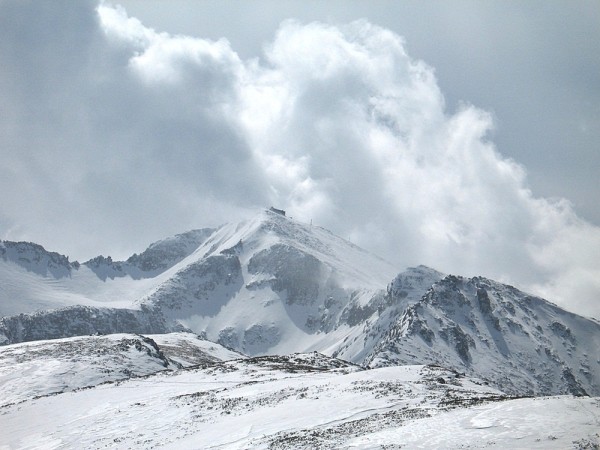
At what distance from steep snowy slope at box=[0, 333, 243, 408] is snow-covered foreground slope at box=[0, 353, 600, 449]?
42.5ft

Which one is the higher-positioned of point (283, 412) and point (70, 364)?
point (283, 412)

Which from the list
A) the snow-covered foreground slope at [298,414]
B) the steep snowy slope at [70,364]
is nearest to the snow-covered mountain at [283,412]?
the snow-covered foreground slope at [298,414]

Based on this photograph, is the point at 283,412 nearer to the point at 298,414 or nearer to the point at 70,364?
the point at 298,414

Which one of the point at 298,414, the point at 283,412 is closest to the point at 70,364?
the point at 283,412

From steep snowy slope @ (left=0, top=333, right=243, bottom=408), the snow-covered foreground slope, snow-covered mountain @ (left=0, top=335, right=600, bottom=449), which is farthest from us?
steep snowy slope @ (left=0, top=333, right=243, bottom=408)

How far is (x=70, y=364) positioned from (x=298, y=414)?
182ft

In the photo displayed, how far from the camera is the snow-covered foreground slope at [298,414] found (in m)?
30.2

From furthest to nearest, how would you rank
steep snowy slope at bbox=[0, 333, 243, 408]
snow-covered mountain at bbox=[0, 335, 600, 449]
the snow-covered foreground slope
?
steep snowy slope at bbox=[0, 333, 243, 408], snow-covered mountain at bbox=[0, 335, 600, 449], the snow-covered foreground slope

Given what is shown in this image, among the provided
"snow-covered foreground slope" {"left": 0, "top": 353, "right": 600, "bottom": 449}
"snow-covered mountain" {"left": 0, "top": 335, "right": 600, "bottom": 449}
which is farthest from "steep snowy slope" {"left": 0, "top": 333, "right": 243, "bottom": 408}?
"snow-covered foreground slope" {"left": 0, "top": 353, "right": 600, "bottom": 449}

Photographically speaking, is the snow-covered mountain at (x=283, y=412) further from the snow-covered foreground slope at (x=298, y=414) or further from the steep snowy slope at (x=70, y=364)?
the steep snowy slope at (x=70, y=364)

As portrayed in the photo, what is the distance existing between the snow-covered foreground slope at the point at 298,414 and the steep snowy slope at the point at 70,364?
12957 mm

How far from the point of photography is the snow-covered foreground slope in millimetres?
30188

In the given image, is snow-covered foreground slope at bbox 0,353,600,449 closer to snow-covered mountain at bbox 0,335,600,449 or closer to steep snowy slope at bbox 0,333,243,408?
snow-covered mountain at bbox 0,335,600,449

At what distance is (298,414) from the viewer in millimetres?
41688
